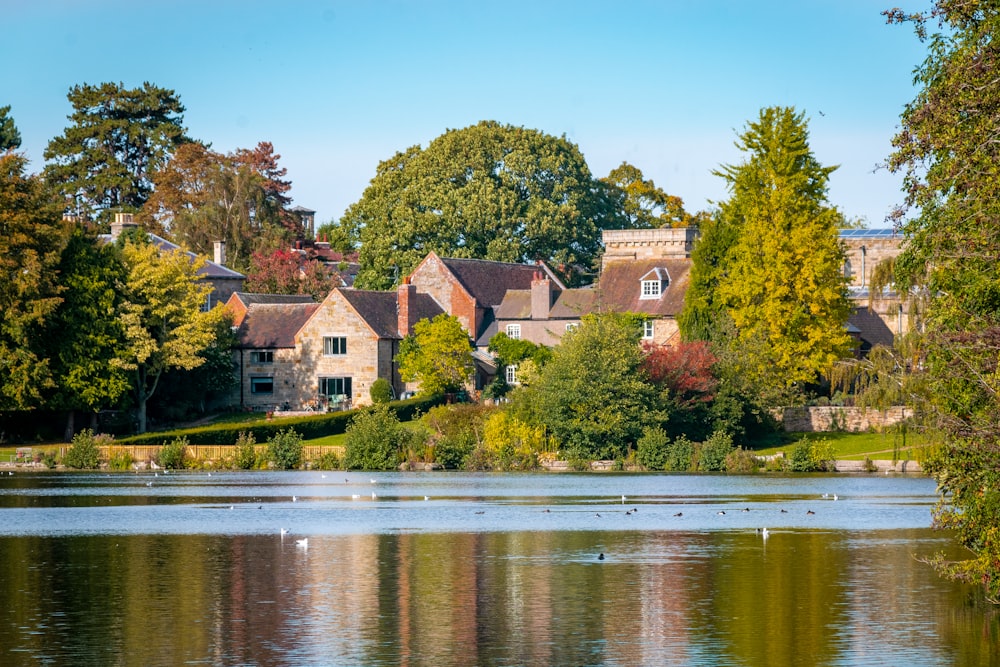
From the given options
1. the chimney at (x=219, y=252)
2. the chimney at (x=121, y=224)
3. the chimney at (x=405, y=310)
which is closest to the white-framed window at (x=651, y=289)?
the chimney at (x=405, y=310)

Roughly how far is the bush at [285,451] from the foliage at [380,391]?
1739 cm

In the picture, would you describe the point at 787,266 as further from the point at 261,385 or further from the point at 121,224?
the point at 121,224

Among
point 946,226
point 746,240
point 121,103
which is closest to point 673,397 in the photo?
point 746,240

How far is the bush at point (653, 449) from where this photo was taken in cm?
7169

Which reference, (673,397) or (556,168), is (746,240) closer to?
(673,397)

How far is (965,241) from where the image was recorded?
84.9ft

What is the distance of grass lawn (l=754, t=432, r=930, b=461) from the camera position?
72.5m

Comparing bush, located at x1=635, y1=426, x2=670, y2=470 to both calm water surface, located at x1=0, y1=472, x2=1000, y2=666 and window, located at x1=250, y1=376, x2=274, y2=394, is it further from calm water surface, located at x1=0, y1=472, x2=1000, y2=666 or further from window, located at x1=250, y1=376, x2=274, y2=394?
window, located at x1=250, y1=376, x2=274, y2=394

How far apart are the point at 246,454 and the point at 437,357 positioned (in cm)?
1921

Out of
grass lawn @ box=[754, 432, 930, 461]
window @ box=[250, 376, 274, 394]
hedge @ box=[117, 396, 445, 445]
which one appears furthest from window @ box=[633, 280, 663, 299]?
window @ box=[250, 376, 274, 394]

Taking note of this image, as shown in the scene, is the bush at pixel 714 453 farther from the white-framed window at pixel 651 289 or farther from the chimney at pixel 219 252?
the chimney at pixel 219 252

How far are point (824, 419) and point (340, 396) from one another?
31210 millimetres

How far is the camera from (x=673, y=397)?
247ft

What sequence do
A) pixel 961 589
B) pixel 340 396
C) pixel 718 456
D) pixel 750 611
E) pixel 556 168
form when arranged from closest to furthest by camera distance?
pixel 750 611
pixel 961 589
pixel 718 456
pixel 340 396
pixel 556 168
